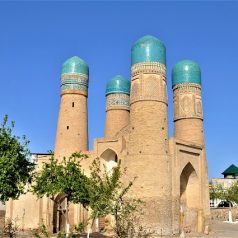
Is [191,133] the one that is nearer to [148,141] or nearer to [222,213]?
[148,141]

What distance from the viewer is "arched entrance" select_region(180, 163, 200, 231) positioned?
79.8ft

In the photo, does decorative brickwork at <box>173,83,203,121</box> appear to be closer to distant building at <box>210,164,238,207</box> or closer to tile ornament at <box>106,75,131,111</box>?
tile ornament at <box>106,75,131,111</box>

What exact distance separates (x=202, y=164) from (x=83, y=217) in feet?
25.9

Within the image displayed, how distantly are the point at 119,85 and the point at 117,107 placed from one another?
5.13 ft

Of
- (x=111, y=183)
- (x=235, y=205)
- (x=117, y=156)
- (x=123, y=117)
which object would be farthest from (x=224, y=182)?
(x=111, y=183)

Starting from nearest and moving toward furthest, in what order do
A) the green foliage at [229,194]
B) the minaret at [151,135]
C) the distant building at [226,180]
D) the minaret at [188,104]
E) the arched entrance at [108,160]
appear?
the minaret at [151,135], the arched entrance at [108,160], the minaret at [188,104], the green foliage at [229,194], the distant building at [226,180]

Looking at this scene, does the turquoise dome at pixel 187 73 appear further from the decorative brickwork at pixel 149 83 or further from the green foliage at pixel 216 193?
the green foliage at pixel 216 193

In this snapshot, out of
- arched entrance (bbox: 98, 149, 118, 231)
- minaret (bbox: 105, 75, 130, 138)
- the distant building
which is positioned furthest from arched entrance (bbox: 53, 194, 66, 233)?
the distant building

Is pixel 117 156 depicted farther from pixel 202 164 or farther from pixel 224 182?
pixel 224 182

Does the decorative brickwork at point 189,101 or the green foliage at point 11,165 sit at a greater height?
the decorative brickwork at point 189,101

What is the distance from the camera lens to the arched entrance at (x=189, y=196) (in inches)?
957

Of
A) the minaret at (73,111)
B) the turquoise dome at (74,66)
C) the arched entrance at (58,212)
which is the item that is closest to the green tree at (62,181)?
the arched entrance at (58,212)

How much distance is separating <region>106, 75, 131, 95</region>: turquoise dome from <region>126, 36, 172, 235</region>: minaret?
5823mm

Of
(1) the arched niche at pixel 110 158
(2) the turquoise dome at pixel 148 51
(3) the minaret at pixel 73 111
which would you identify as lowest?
(1) the arched niche at pixel 110 158
